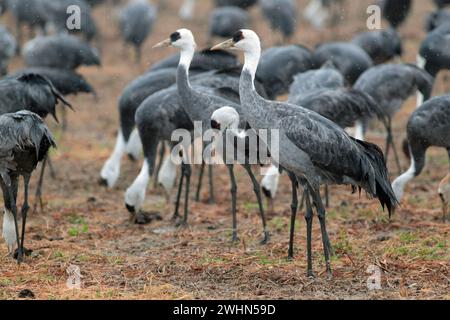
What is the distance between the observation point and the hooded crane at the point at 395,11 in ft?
59.5

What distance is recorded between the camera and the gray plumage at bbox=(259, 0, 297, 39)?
61.6ft

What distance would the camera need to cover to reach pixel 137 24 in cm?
1875

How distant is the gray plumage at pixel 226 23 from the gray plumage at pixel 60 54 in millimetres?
4302

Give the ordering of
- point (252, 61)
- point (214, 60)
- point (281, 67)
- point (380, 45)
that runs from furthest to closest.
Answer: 1. point (380, 45)
2. point (281, 67)
3. point (214, 60)
4. point (252, 61)

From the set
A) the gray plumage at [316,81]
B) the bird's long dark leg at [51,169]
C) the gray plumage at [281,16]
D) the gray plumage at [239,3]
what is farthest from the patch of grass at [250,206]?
the gray plumage at [239,3]

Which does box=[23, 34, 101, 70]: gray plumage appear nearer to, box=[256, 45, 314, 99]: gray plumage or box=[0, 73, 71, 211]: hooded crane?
box=[256, 45, 314, 99]: gray plumage

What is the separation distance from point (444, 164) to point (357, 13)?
10.9 m

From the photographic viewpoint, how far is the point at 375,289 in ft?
22.8

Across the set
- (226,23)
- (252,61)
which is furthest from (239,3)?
(252,61)

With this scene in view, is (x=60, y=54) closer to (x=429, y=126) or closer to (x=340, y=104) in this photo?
(x=340, y=104)

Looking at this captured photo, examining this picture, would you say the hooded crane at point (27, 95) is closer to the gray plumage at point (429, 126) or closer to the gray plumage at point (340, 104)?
the gray plumage at point (340, 104)

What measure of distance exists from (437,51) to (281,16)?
595 centimetres

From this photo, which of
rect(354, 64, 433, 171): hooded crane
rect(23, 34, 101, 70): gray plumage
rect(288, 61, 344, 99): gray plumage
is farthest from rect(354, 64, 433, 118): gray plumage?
rect(23, 34, 101, 70): gray plumage
